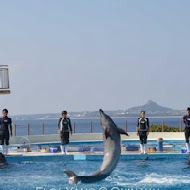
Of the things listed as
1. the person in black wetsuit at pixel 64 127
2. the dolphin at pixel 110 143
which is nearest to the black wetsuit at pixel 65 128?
the person in black wetsuit at pixel 64 127

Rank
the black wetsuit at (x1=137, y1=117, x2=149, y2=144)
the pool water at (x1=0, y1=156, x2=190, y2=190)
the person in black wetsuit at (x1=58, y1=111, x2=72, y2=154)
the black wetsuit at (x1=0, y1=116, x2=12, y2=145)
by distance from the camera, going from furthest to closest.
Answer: the person in black wetsuit at (x1=58, y1=111, x2=72, y2=154) < the black wetsuit at (x1=137, y1=117, x2=149, y2=144) < the black wetsuit at (x1=0, y1=116, x2=12, y2=145) < the pool water at (x1=0, y1=156, x2=190, y2=190)

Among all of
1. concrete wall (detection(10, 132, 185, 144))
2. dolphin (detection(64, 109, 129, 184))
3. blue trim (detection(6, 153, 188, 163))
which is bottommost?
blue trim (detection(6, 153, 188, 163))

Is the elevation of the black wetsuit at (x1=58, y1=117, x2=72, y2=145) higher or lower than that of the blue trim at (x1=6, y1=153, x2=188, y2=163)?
higher

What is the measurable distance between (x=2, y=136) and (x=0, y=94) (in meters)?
5.36

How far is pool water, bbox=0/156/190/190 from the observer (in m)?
12.3

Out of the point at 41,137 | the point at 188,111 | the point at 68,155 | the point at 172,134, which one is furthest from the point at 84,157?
the point at 172,134

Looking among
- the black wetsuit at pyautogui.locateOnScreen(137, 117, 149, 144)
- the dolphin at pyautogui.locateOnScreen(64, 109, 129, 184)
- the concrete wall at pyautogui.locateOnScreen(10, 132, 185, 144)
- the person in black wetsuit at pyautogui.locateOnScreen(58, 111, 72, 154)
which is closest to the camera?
the dolphin at pyautogui.locateOnScreen(64, 109, 129, 184)

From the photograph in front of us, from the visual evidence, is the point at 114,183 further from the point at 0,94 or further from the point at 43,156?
the point at 0,94

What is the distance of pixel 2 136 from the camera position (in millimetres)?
18234

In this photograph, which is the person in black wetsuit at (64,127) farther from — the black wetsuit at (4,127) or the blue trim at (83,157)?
the black wetsuit at (4,127)

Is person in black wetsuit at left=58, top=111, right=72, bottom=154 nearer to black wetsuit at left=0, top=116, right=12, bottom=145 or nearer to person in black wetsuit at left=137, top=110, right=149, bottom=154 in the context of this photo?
black wetsuit at left=0, top=116, right=12, bottom=145

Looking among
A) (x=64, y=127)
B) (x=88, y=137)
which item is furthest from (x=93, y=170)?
(x=88, y=137)

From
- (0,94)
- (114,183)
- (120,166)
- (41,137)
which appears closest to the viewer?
(114,183)

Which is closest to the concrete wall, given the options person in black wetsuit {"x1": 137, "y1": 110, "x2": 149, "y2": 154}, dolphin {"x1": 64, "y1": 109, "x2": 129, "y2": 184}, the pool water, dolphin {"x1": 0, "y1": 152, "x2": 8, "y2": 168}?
the pool water
